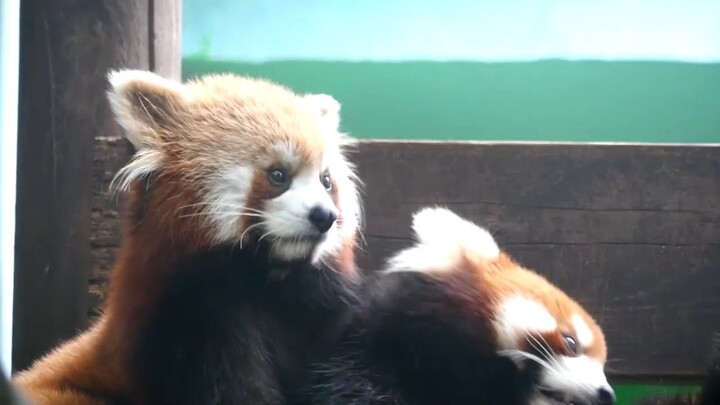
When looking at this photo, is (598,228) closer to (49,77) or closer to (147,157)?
(147,157)

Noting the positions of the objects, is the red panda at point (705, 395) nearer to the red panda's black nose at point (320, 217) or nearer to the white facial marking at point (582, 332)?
the white facial marking at point (582, 332)

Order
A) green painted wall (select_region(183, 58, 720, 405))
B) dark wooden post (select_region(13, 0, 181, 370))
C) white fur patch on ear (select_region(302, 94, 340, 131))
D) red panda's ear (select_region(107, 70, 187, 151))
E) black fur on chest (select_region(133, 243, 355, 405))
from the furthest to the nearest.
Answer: green painted wall (select_region(183, 58, 720, 405))
dark wooden post (select_region(13, 0, 181, 370))
white fur patch on ear (select_region(302, 94, 340, 131))
red panda's ear (select_region(107, 70, 187, 151))
black fur on chest (select_region(133, 243, 355, 405))

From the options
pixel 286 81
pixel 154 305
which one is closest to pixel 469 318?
pixel 154 305

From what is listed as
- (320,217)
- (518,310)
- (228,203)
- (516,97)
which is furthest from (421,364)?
(516,97)

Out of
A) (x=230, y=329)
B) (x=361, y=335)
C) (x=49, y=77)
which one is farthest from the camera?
(x=49, y=77)

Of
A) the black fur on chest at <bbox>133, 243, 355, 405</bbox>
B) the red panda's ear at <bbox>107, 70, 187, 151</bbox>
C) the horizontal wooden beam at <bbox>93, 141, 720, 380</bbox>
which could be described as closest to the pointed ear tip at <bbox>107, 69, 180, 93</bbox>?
the red panda's ear at <bbox>107, 70, 187, 151</bbox>

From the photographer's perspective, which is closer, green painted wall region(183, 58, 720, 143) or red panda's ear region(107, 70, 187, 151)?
red panda's ear region(107, 70, 187, 151)

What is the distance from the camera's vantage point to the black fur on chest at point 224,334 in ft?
4.06

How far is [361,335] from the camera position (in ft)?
4.48

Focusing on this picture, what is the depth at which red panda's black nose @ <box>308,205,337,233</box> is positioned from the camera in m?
1.27

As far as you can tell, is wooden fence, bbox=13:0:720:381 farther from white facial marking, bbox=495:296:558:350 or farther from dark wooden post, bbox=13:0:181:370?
white facial marking, bbox=495:296:558:350

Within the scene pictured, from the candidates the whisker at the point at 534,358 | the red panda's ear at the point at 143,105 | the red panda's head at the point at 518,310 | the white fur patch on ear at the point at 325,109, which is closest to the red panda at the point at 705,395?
the red panda's head at the point at 518,310

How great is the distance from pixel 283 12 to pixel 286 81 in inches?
8.7

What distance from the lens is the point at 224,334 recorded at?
1248mm
